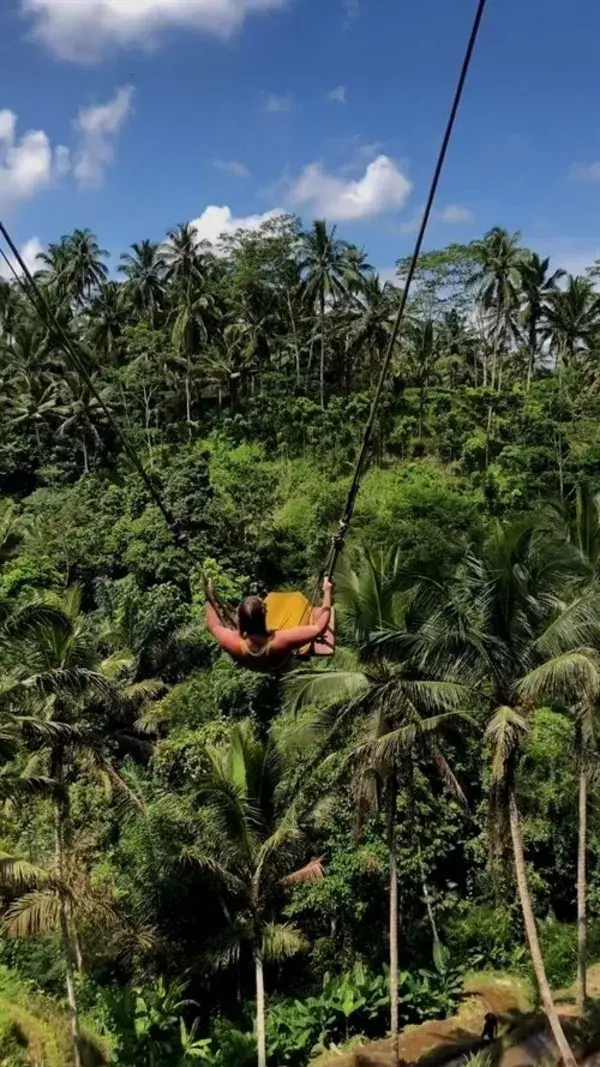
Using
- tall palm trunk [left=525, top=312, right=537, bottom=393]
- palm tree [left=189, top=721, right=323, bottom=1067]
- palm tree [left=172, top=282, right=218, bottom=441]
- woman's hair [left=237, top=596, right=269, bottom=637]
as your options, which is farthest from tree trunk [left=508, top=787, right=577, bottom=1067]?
tall palm trunk [left=525, top=312, right=537, bottom=393]

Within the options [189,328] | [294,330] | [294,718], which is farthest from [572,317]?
[294,718]

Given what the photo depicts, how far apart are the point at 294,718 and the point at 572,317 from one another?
1391 inches

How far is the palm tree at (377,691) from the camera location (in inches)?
479

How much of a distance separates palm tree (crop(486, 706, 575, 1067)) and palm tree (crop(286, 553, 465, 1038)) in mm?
1312

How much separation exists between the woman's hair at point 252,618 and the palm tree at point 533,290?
1494 inches

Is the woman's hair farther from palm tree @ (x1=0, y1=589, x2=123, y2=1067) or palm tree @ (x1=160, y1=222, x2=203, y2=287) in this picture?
palm tree @ (x1=160, y1=222, x2=203, y2=287)

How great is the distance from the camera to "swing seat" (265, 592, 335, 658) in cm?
629

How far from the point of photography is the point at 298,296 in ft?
145

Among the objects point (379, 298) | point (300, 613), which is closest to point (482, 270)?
point (379, 298)

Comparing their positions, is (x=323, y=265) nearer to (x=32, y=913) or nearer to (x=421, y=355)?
(x=421, y=355)

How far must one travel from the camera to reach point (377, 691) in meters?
12.6

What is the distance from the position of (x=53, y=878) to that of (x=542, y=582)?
28.0 ft

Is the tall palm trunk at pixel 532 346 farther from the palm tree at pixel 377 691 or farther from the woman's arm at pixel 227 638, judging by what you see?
the woman's arm at pixel 227 638

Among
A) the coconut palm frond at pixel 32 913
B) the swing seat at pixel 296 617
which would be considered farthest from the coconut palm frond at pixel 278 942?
the swing seat at pixel 296 617
